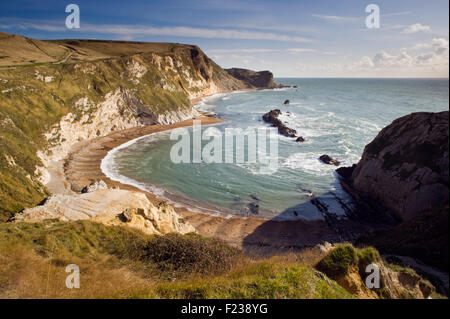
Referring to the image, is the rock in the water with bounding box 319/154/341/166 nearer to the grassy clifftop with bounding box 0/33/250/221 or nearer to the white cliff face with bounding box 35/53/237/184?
the grassy clifftop with bounding box 0/33/250/221

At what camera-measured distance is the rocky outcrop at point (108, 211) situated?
46.5 feet

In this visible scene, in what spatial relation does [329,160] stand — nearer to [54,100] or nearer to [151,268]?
[151,268]

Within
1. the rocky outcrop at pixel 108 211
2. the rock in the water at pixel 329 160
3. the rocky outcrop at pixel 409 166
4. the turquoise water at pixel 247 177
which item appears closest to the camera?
the rocky outcrop at pixel 108 211

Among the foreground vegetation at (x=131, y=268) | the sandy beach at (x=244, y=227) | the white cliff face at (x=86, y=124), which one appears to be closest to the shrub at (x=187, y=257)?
the foreground vegetation at (x=131, y=268)

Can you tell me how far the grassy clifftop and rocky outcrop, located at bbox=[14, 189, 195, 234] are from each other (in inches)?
164

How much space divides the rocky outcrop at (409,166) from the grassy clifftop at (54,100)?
3166cm

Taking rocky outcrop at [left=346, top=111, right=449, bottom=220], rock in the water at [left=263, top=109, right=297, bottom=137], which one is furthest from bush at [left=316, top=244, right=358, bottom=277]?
rock in the water at [left=263, top=109, right=297, bottom=137]

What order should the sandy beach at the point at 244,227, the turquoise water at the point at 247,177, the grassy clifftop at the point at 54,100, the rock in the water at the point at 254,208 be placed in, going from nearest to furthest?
the sandy beach at the point at 244,227
the grassy clifftop at the point at 54,100
the rock in the water at the point at 254,208
the turquoise water at the point at 247,177

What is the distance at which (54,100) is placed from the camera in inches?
1582

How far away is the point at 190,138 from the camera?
51562 millimetres

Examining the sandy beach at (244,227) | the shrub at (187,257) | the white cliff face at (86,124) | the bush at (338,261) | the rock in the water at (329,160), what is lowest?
the sandy beach at (244,227)

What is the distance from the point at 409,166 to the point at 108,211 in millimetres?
26143

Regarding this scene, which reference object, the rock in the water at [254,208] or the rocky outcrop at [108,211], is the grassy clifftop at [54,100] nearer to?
the rocky outcrop at [108,211]

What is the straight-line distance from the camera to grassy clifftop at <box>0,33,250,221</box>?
74.3 feet
